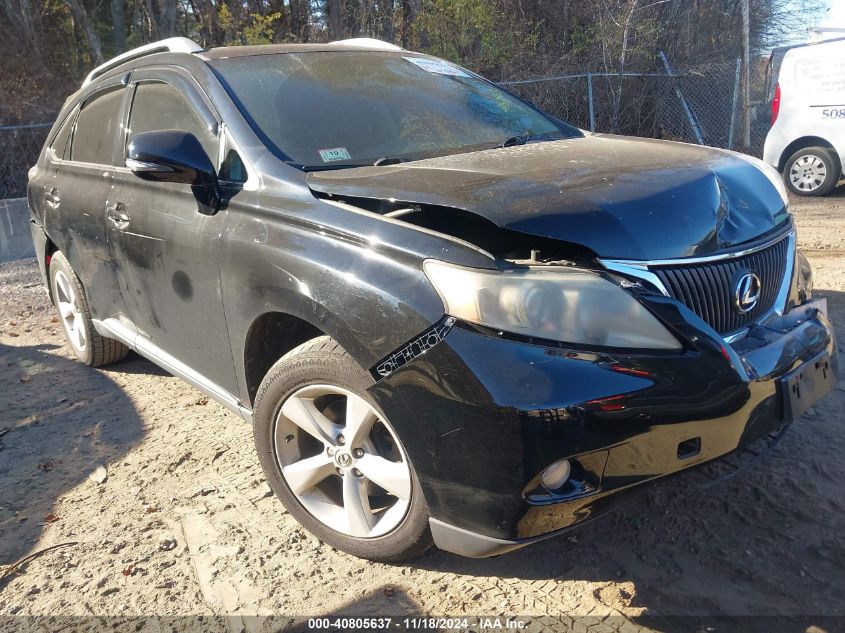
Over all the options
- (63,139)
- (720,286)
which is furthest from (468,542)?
(63,139)

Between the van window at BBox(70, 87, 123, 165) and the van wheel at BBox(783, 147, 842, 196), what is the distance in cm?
867

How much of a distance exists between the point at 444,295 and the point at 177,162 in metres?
1.33

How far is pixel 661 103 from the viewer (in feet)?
42.4

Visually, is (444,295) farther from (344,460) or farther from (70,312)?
(70,312)

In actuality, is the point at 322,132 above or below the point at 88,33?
below

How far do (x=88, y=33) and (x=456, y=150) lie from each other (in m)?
14.9

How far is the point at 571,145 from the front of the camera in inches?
122

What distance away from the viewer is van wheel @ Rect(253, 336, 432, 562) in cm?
235

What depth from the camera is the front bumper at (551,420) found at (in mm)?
1944

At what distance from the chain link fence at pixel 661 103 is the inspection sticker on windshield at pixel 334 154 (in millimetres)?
9584

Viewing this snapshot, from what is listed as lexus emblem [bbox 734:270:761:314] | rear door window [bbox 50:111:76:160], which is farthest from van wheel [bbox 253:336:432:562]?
rear door window [bbox 50:111:76:160]

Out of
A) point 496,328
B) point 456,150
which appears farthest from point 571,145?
point 496,328

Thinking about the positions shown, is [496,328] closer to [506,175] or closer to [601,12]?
[506,175]

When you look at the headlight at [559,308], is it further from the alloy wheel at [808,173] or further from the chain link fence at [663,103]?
the chain link fence at [663,103]
